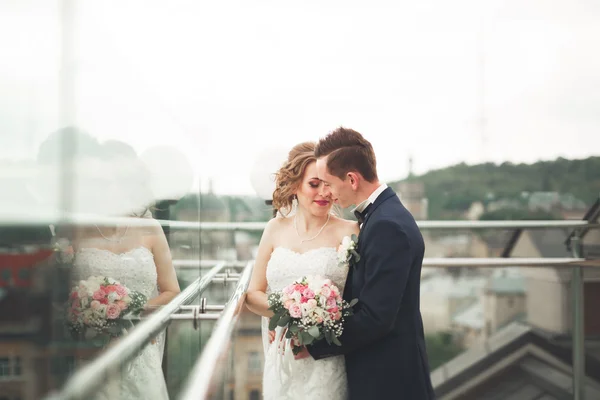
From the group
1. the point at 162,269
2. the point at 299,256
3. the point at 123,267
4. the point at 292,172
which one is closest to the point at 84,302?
the point at 123,267

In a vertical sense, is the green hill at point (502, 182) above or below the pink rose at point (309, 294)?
above

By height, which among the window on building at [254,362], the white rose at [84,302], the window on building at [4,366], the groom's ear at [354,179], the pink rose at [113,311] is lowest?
the window on building at [254,362]

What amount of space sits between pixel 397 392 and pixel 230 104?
382 centimetres

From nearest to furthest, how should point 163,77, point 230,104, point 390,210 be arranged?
1. point 163,77
2. point 390,210
3. point 230,104

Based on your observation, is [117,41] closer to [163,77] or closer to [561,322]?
[163,77]

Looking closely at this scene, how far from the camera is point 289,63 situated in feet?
19.0

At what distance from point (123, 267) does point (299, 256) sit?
70.8 inches

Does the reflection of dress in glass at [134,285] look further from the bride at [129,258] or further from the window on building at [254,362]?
the window on building at [254,362]

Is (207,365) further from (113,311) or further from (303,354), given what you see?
(303,354)

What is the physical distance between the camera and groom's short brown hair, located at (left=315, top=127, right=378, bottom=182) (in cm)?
212

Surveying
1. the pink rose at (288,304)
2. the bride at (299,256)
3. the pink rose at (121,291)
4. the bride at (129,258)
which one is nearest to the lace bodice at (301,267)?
the bride at (299,256)

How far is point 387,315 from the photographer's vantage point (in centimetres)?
196

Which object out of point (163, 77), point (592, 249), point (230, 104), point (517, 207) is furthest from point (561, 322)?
point (163, 77)

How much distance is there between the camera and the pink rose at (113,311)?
0.62m
